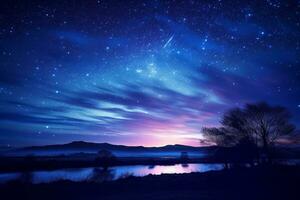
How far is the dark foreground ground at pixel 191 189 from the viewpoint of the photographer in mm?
16092

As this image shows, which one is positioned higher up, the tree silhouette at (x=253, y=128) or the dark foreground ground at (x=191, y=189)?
the tree silhouette at (x=253, y=128)

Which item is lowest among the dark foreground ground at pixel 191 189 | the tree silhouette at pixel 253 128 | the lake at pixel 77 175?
the lake at pixel 77 175

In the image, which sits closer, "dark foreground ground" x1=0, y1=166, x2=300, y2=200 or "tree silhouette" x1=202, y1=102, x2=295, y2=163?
"dark foreground ground" x1=0, y1=166, x2=300, y2=200

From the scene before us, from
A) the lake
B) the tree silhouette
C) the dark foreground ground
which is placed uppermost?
the tree silhouette

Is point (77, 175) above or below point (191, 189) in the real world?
below

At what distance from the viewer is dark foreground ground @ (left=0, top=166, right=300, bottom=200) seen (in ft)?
52.8

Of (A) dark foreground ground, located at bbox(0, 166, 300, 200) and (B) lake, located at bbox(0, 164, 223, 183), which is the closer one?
(A) dark foreground ground, located at bbox(0, 166, 300, 200)

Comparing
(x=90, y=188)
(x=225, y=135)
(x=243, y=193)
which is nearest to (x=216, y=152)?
(x=225, y=135)

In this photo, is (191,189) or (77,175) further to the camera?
(77,175)

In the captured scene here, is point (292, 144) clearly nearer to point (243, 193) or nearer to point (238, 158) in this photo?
point (238, 158)

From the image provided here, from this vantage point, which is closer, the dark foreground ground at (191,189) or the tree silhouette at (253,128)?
the dark foreground ground at (191,189)

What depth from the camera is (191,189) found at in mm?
18844

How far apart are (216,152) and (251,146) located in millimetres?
5345

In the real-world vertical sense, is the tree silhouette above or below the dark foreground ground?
above
